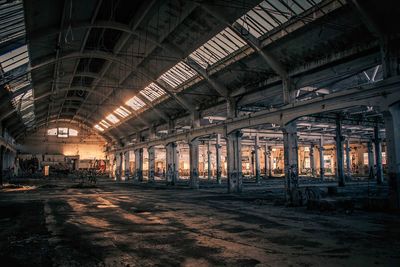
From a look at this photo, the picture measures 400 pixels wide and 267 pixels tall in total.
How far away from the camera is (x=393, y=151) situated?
12008 millimetres

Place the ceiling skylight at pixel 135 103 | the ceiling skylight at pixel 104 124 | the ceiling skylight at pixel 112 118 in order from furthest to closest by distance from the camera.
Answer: the ceiling skylight at pixel 104 124 < the ceiling skylight at pixel 112 118 < the ceiling skylight at pixel 135 103

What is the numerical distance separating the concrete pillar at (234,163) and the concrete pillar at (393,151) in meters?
10.8

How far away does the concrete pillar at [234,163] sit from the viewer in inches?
860

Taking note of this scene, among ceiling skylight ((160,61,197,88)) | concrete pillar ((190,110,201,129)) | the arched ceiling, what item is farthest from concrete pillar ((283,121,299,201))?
concrete pillar ((190,110,201,129))

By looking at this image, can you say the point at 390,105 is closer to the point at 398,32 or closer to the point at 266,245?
the point at 398,32

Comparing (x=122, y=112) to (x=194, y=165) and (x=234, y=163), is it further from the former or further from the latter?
(x=234, y=163)

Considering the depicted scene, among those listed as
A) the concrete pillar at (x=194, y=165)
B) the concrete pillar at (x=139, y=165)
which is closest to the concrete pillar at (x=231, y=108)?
the concrete pillar at (x=194, y=165)

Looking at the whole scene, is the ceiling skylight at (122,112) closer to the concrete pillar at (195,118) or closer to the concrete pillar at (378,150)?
the concrete pillar at (195,118)

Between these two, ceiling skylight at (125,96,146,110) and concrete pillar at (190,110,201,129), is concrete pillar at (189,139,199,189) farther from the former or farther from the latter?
ceiling skylight at (125,96,146,110)

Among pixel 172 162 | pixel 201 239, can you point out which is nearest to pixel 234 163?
pixel 172 162

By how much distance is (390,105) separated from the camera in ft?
38.7

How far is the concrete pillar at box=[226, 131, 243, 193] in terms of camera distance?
2184 cm

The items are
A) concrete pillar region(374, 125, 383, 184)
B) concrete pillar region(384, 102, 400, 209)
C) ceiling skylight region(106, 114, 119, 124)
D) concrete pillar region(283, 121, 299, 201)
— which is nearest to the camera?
concrete pillar region(384, 102, 400, 209)

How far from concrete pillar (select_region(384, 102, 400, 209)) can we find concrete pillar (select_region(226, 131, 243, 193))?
10.8m
